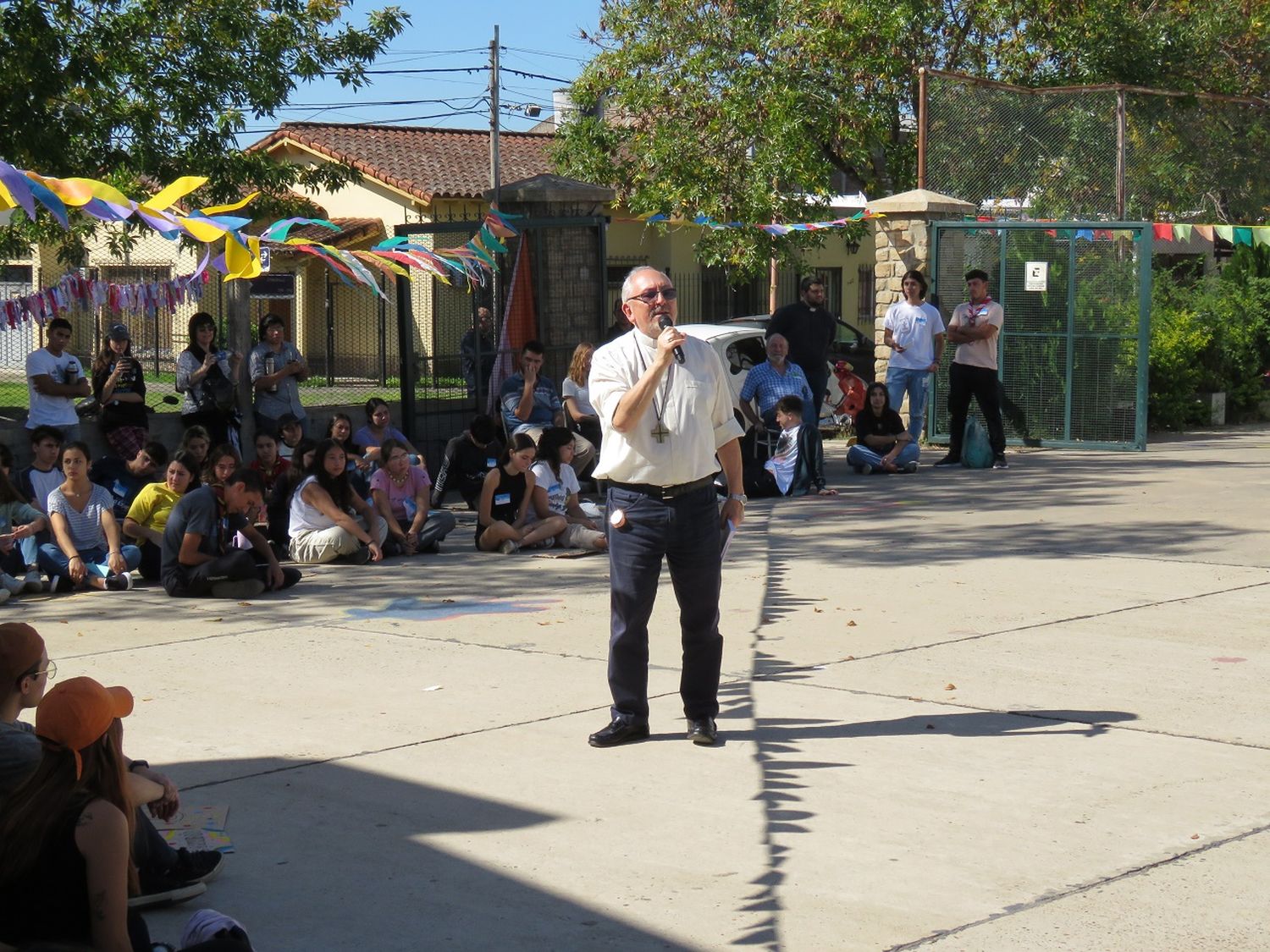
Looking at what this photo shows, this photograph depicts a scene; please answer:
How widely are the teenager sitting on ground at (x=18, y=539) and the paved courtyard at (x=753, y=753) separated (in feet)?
1.14

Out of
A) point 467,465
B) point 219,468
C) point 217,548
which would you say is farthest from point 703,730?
point 467,465

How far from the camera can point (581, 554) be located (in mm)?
11266

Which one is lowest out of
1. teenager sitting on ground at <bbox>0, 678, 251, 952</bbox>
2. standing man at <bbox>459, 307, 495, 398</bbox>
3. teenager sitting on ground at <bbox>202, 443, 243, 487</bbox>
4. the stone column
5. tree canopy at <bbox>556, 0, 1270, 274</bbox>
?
teenager sitting on ground at <bbox>0, 678, 251, 952</bbox>

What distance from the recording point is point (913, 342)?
16078 mm

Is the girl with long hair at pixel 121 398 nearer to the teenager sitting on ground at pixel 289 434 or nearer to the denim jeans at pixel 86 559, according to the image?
the teenager sitting on ground at pixel 289 434

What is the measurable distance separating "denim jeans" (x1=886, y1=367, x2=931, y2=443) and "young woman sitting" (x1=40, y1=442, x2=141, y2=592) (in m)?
8.32

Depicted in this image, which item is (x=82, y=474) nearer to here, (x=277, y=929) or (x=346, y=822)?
(x=346, y=822)

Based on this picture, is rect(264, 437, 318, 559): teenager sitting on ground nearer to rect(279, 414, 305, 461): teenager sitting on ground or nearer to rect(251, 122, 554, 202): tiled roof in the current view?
rect(279, 414, 305, 461): teenager sitting on ground

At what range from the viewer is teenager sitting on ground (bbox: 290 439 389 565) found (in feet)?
35.6

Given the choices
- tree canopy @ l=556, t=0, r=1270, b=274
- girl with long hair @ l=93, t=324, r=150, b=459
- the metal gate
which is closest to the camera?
girl with long hair @ l=93, t=324, r=150, b=459

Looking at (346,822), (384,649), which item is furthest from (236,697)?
(346,822)

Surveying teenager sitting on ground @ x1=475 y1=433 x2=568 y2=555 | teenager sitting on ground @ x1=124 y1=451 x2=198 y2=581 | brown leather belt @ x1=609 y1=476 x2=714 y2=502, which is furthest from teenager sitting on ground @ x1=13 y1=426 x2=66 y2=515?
brown leather belt @ x1=609 y1=476 x2=714 y2=502

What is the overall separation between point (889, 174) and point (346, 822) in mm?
19856

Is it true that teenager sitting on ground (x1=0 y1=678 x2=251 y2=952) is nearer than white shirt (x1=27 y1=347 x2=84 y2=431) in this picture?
Yes
